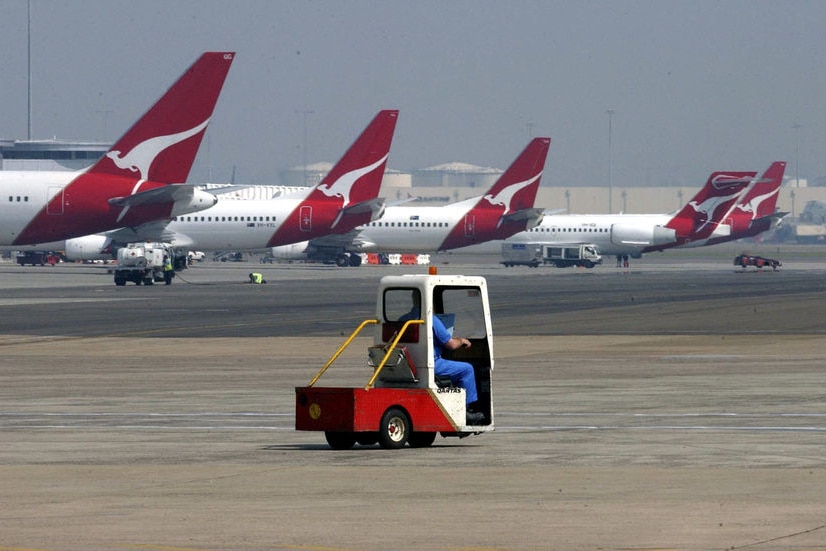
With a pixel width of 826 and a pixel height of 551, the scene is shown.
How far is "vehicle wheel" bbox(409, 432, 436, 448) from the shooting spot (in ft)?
70.9

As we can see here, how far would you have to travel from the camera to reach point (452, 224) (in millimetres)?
131375

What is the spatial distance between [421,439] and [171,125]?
209 ft

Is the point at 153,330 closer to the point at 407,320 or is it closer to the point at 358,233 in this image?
the point at 407,320

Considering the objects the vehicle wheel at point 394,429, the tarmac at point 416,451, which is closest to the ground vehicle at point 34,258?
the tarmac at point 416,451

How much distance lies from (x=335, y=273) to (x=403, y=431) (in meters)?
93.5

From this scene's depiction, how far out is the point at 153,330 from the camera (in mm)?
50188

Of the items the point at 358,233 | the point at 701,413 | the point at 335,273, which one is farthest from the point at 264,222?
the point at 701,413

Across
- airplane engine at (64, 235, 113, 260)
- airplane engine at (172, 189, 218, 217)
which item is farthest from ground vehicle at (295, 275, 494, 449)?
airplane engine at (64, 235, 113, 260)

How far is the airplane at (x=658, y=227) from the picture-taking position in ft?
480

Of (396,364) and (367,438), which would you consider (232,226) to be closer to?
(396,364)

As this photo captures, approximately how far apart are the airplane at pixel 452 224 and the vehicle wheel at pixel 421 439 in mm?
102637

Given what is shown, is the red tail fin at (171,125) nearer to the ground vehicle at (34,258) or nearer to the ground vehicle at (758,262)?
the ground vehicle at (34,258)

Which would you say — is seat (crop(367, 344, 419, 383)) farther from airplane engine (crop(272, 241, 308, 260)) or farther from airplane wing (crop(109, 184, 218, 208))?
airplane engine (crop(272, 241, 308, 260))

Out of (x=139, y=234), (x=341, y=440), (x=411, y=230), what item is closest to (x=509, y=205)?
(x=411, y=230)
